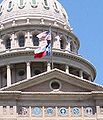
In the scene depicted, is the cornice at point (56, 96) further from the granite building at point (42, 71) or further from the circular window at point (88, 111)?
the circular window at point (88, 111)

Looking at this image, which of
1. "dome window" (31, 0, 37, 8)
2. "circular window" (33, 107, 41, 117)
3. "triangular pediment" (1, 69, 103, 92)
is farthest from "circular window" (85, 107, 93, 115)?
"dome window" (31, 0, 37, 8)

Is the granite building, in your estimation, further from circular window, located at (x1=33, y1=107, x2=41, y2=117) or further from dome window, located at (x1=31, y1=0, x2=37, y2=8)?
dome window, located at (x1=31, y1=0, x2=37, y2=8)

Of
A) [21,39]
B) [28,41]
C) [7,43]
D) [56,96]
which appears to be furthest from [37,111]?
[7,43]

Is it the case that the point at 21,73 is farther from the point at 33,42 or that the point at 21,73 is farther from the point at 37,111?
the point at 37,111

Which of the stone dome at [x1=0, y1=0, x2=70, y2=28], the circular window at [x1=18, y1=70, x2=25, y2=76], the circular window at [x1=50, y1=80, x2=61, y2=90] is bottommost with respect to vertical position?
the circular window at [x1=50, y1=80, x2=61, y2=90]

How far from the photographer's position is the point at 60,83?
176 feet

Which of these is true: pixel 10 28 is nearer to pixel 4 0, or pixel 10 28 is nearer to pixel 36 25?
pixel 36 25

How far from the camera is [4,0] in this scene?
286 feet

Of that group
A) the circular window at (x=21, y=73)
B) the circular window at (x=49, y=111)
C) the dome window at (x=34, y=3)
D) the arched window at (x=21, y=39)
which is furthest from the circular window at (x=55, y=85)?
the dome window at (x=34, y=3)

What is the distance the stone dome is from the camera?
81.4 metres

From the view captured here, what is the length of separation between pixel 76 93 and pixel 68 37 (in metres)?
29.1

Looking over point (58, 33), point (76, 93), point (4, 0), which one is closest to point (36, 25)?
point (58, 33)

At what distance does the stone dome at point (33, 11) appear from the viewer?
267ft

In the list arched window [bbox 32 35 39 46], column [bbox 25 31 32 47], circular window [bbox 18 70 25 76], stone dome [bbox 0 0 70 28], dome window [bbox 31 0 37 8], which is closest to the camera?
circular window [bbox 18 70 25 76]
